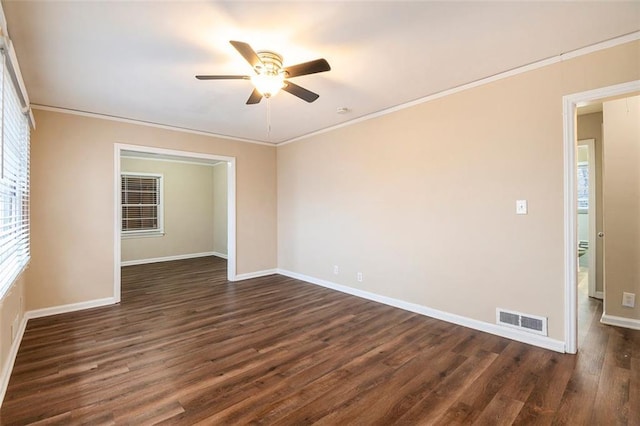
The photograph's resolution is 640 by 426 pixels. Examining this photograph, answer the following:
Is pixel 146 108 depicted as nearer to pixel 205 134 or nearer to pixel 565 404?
pixel 205 134

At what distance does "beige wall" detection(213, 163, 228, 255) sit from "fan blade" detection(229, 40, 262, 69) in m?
5.85

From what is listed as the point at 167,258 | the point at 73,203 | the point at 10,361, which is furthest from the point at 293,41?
the point at 167,258

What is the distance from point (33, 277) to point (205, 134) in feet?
9.52

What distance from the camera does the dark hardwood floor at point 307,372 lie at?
1.93 meters

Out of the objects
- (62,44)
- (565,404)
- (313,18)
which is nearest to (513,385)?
(565,404)

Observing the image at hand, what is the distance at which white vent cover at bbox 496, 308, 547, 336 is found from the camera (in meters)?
2.76

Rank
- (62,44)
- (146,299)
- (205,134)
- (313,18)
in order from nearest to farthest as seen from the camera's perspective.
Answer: (313,18) → (62,44) → (146,299) → (205,134)

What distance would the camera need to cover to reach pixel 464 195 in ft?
10.7

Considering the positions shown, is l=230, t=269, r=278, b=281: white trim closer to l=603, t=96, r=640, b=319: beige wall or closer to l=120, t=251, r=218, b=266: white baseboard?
l=120, t=251, r=218, b=266: white baseboard

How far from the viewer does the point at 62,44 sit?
235 centimetres

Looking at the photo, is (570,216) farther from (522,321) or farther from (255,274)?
(255,274)

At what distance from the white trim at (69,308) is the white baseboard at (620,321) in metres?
5.90

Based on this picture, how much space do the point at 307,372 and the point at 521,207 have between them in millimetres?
2399

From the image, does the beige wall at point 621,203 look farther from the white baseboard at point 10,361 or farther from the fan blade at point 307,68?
the white baseboard at point 10,361
